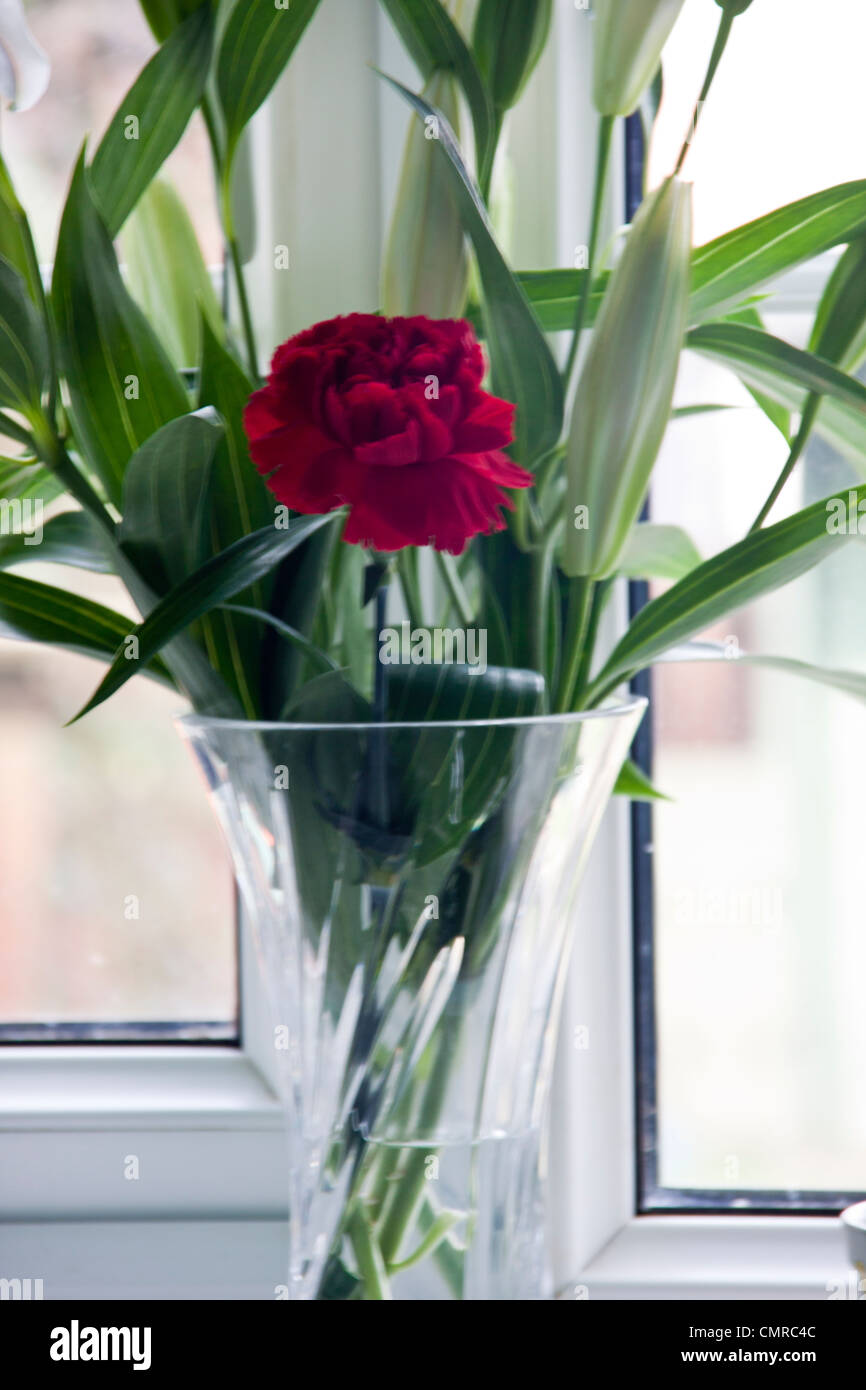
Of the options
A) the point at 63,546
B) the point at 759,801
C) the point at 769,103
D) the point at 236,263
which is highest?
the point at 769,103

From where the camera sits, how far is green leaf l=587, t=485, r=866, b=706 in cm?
42

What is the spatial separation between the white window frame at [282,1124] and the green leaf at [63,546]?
17 centimetres

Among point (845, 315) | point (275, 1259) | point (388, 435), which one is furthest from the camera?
point (275, 1259)

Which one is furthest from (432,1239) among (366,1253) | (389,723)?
(389,723)

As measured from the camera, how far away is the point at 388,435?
338 mm

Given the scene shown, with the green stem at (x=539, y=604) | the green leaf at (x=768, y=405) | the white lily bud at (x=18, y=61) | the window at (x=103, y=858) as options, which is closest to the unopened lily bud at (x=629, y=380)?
the green stem at (x=539, y=604)

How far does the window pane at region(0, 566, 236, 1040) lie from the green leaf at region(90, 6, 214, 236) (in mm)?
253

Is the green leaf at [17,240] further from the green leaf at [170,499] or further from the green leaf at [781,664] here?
the green leaf at [781,664]

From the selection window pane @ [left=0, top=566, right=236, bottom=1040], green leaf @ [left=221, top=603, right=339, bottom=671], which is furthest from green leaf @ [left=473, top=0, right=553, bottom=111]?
window pane @ [left=0, top=566, right=236, bottom=1040]

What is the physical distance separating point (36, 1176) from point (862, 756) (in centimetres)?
50

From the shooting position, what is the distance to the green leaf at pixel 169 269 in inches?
19.7

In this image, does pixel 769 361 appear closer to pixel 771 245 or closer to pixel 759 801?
pixel 771 245

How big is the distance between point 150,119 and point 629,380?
0.68ft
